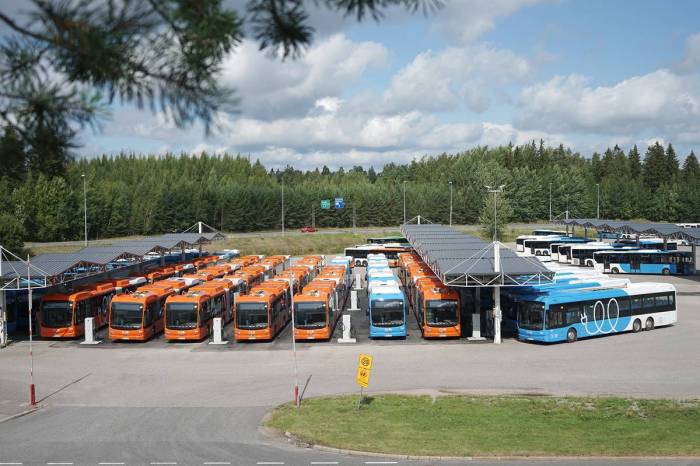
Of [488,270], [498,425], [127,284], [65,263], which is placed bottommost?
[498,425]

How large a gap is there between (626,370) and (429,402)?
904 centimetres

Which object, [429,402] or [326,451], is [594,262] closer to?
[429,402]

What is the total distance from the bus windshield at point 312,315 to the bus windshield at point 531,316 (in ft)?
30.5

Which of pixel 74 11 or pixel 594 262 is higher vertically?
pixel 74 11

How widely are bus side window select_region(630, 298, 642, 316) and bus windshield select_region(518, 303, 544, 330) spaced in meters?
5.90

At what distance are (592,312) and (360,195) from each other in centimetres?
9202

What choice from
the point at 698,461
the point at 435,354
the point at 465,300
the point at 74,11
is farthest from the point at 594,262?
the point at 74,11

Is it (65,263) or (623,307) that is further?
(65,263)

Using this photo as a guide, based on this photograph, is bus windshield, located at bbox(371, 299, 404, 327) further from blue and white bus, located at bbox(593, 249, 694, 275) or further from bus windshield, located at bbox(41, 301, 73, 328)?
blue and white bus, located at bbox(593, 249, 694, 275)

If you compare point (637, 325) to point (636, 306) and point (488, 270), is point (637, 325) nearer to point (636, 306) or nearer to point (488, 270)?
point (636, 306)

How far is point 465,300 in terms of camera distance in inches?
1406

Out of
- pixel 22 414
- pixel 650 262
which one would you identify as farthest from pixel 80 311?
pixel 650 262

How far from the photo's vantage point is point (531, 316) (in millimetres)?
30922

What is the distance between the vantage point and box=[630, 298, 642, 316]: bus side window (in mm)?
33312
